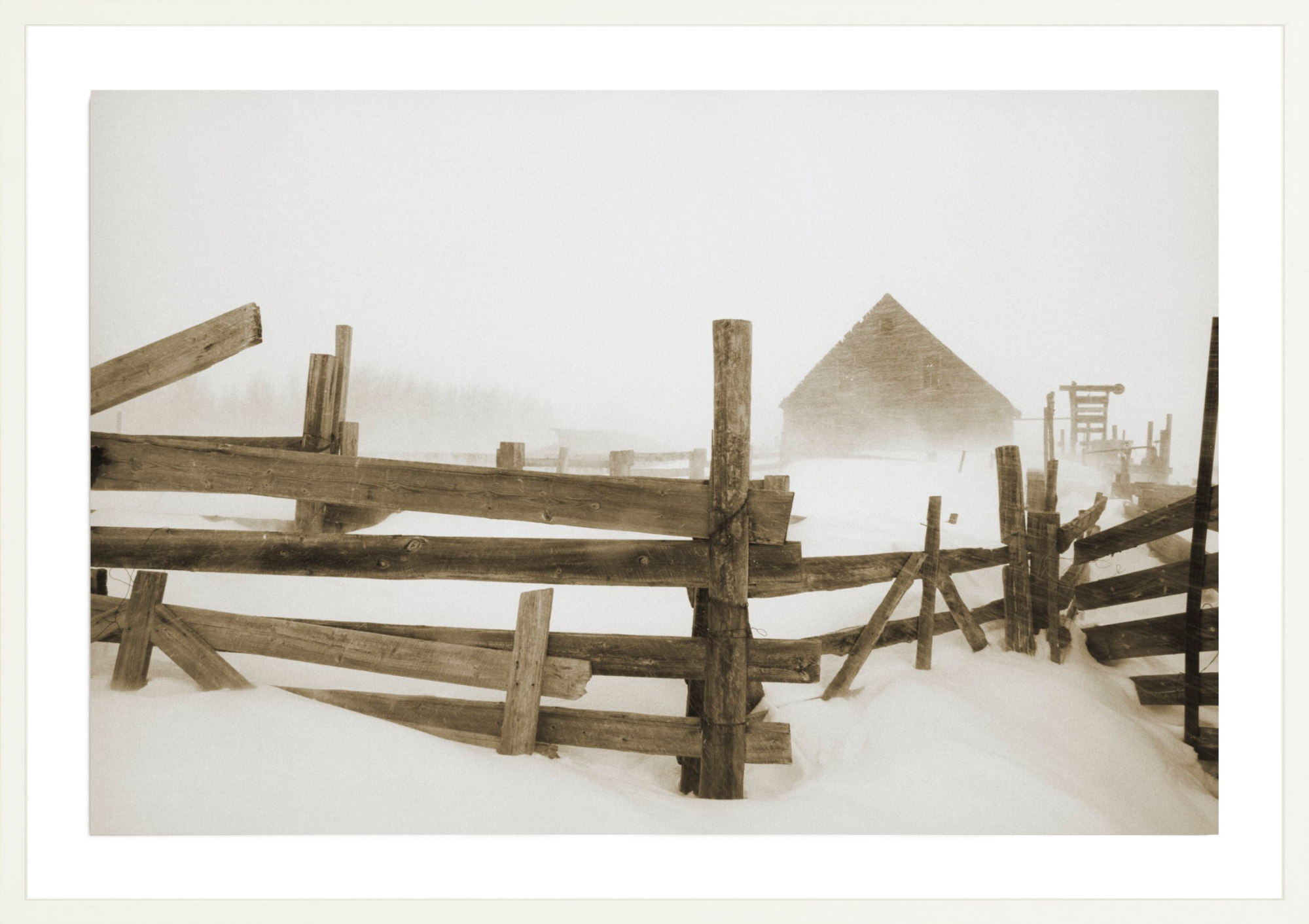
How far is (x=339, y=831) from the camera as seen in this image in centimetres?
249

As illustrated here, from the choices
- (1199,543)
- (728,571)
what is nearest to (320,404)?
(728,571)

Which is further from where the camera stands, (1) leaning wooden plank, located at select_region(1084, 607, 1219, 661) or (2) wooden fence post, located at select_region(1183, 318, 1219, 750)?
(1) leaning wooden plank, located at select_region(1084, 607, 1219, 661)

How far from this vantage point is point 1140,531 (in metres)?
3.44

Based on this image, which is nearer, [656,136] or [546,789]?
[546,789]

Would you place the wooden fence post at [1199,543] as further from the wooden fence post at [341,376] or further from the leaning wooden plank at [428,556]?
the wooden fence post at [341,376]

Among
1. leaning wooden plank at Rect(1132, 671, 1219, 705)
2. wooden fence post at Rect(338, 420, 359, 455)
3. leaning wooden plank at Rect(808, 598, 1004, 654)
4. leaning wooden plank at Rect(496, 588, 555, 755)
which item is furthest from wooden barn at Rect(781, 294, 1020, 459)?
wooden fence post at Rect(338, 420, 359, 455)

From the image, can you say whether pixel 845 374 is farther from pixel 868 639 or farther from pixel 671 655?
pixel 671 655

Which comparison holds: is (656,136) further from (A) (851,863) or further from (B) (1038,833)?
(B) (1038,833)

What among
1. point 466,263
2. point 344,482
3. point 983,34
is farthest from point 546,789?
point 983,34

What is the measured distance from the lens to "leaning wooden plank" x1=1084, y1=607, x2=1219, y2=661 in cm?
306

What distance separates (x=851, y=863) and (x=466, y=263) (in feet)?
12.6

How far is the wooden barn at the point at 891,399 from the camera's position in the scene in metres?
3.68

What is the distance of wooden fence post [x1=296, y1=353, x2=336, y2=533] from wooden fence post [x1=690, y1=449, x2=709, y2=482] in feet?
7.69

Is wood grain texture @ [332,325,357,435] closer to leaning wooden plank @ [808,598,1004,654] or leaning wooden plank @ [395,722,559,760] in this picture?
leaning wooden plank @ [395,722,559,760]
